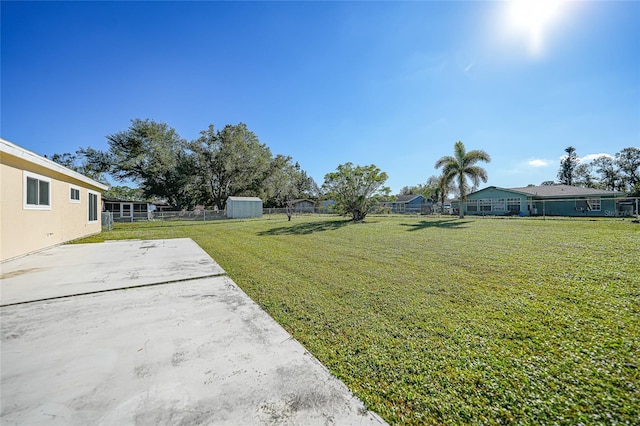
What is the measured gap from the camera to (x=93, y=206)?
11812 millimetres

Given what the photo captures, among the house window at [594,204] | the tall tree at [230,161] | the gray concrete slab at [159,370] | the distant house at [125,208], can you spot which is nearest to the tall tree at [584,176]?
the house window at [594,204]

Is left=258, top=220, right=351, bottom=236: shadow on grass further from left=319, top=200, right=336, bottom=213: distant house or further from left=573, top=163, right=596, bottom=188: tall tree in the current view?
left=573, top=163, right=596, bottom=188: tall tree

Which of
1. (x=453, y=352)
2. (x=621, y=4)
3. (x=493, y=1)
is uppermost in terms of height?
(x=493, y=1)

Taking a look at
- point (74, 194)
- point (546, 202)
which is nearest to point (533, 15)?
point (74, 194)

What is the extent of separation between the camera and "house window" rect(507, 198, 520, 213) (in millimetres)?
22200

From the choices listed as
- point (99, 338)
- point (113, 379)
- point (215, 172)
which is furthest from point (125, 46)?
point (215, 172)

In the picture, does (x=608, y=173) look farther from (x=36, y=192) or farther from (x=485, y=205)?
(x=36, y=192)

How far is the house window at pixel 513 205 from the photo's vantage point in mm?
22200

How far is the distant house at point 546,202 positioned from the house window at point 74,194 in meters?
25.6

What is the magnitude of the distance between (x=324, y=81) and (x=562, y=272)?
12330mm

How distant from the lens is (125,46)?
9.14 meters

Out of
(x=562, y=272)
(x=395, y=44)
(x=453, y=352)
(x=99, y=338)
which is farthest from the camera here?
(x=395, y=44)

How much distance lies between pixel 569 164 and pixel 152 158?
6100 centimetres

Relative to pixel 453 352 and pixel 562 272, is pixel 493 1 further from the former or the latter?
pixel 453 352
